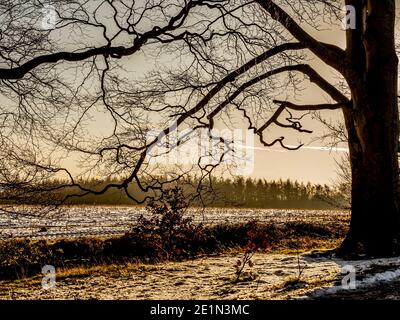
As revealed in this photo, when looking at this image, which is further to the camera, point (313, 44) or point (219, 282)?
point (313, 44)

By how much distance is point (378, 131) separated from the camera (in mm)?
10977

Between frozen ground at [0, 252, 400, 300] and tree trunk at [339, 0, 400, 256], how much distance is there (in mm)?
991

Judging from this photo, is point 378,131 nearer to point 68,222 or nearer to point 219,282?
point 219,282

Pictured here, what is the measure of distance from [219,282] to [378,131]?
17.2 ft

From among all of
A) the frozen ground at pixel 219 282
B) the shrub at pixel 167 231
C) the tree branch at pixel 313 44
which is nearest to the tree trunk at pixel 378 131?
the tree branch at pixel 313 44

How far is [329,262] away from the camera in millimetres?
10500

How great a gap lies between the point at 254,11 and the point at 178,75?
7.37 feet

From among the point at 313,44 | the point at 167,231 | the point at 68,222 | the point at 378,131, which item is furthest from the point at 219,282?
the point at 68,222

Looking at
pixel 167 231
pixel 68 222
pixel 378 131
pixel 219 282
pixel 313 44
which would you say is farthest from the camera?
pixel 68 222

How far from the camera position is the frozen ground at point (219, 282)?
6.88 meters

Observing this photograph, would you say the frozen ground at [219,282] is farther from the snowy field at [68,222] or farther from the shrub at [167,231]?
the shrub at [167,231]

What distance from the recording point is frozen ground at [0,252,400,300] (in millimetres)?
6879

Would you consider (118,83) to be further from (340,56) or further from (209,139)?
(340,56)

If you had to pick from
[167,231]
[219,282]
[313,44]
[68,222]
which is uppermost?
[313,44]
